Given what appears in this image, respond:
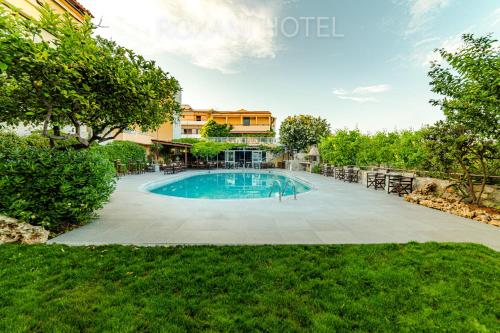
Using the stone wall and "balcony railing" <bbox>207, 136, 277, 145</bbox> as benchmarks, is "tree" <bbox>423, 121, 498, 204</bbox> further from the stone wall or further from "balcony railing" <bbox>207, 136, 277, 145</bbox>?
"balcony railing" <bbox>207, 136, 277, 145</bbox>

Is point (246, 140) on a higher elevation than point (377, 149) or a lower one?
higher

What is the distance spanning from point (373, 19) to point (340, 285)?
→ 1854cm

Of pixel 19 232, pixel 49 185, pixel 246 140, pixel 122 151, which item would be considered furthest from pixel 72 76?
pixel 246 140

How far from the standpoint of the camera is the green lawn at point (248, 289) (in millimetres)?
2074

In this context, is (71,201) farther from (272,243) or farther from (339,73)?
(339,73)

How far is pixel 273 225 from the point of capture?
511 cm

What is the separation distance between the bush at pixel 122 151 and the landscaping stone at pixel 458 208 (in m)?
17.6

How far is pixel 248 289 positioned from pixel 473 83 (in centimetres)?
695

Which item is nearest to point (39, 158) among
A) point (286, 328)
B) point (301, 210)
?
point (286, 328)

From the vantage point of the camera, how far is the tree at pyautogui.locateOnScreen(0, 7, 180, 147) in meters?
2.92

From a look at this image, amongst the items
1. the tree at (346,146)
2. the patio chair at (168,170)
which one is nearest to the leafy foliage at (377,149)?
the tree at (346,146)

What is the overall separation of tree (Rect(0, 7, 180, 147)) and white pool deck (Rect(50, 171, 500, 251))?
2312 mm

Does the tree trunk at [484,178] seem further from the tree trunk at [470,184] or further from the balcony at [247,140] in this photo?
the balcony at [247,140]

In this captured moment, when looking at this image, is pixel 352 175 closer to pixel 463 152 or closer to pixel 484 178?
pixel 463 152
